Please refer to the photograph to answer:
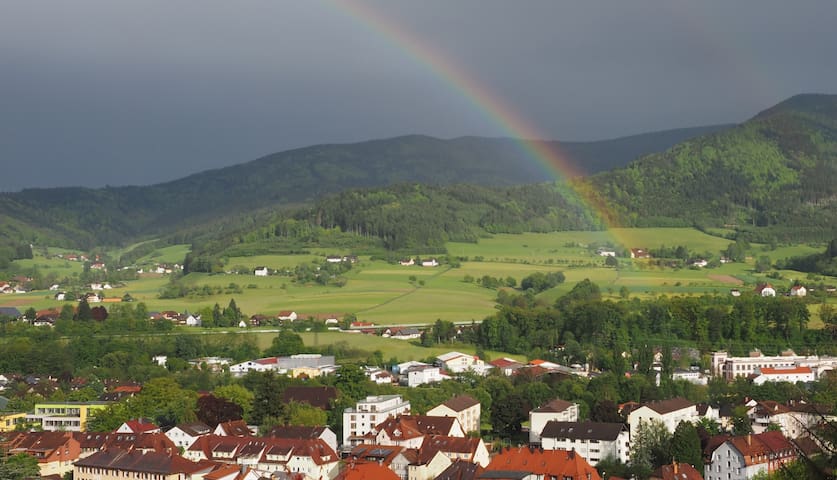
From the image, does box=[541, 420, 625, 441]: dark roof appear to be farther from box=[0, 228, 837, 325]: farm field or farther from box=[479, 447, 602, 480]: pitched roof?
box=[0, 228, 837, 325]: farm field

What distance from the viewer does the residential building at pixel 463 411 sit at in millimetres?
37750

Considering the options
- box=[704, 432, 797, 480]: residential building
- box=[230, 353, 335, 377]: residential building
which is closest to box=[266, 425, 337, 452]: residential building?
box=[704, 432, 797, 480]: residential building

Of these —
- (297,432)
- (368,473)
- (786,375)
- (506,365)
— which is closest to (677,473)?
(368,473)

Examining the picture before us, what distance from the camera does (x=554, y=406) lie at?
37031 mm

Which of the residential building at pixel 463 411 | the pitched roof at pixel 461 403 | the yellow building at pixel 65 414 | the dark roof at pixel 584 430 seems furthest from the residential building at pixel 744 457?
the yellow building at pixel 65 414

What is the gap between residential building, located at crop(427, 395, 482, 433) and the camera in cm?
3775

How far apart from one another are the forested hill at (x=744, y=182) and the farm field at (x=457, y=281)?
821 cm

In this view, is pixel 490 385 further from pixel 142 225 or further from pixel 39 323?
pixel 142 225

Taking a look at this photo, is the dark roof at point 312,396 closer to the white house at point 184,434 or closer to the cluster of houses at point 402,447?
the cluster of houses at point 402,447

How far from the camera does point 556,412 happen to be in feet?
120

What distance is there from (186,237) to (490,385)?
99.4 metres

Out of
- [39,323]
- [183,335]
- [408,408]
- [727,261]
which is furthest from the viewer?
[727,261]

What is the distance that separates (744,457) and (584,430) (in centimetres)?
508

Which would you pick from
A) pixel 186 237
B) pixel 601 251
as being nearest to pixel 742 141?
pixel 601 251
